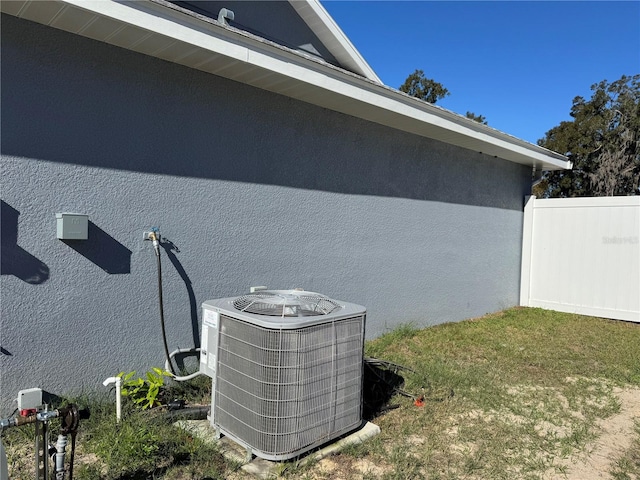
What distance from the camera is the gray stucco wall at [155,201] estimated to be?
2865mm

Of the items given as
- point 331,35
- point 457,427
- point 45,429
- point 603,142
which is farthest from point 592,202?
point 603,142

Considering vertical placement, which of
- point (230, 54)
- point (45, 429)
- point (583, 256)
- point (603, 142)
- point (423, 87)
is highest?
point (423, 87)

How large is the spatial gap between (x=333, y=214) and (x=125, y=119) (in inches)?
89.6

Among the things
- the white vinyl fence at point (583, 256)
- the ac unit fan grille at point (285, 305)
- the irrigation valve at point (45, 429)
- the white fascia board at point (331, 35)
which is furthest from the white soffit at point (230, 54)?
the white vinyl fence at point (583, 256)

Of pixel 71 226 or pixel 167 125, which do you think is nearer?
pixel 71 226

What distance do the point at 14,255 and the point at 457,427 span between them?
10.5ft

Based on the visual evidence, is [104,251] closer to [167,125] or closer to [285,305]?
[167,125]

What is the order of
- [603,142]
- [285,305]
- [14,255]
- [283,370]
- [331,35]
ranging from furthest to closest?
[603,142] → [331,35] → [14,255] → [285,305] → [283,370]

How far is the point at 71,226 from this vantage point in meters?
2.97

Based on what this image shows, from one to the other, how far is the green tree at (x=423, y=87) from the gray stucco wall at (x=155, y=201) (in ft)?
63.0

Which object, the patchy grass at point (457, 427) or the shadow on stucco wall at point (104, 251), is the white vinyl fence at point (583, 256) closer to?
the patchy grass at point (457, 427)

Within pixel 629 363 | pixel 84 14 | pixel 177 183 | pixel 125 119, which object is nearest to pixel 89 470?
pixel 177 183

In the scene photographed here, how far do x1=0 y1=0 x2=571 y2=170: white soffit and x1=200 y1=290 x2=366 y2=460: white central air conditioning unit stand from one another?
5.96ft

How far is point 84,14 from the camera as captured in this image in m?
2.71
